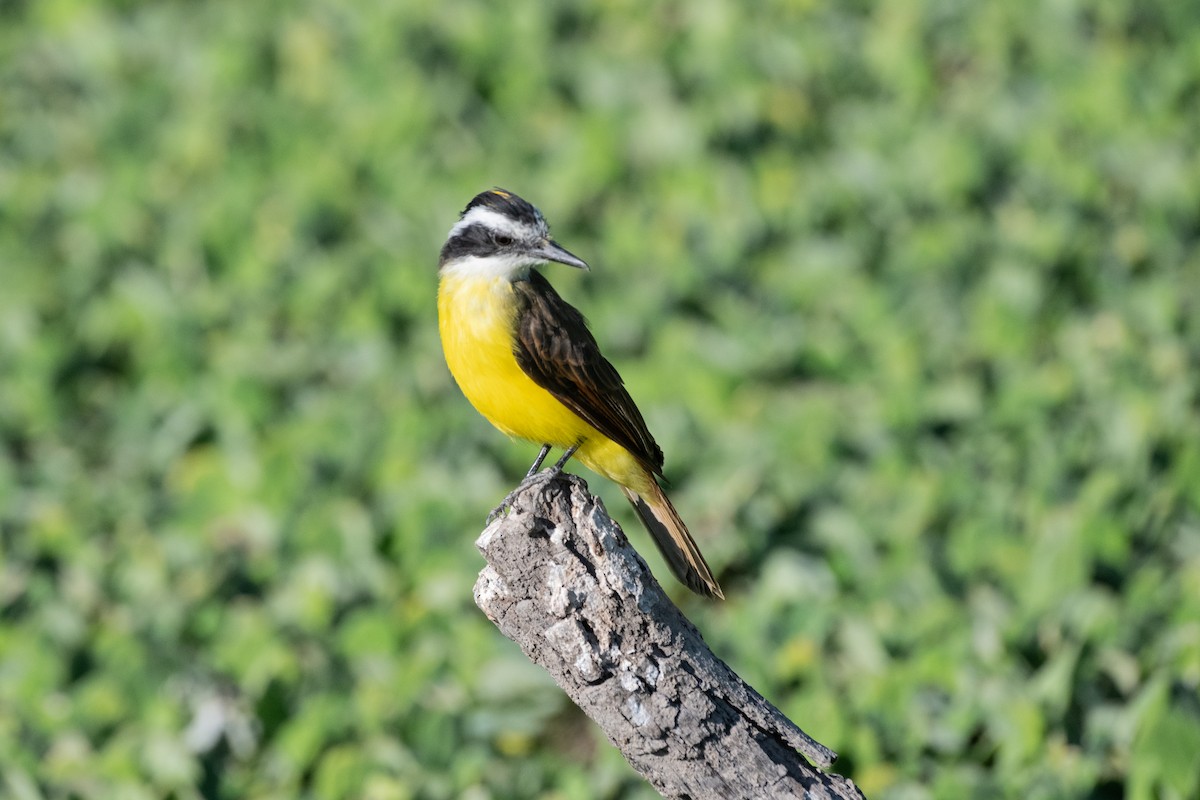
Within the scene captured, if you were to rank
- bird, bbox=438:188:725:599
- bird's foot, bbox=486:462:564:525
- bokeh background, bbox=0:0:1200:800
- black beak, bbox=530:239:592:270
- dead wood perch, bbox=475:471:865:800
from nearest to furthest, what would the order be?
dead wood perch, bbox=475:471:865:800, bird's foot, bbox=486:462:564:525, black beak, bbox=530:239:592:270, bird, bbox=438:188:725:599, bokeh background, bbox=0:0:1200:800

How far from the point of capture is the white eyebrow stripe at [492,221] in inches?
178

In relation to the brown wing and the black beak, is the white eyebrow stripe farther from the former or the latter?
the brown wing

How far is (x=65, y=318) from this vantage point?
8953 mm

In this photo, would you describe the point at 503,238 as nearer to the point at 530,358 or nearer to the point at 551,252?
the point at 551,252

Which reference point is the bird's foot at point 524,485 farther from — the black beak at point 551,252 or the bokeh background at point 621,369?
the bokeh background at point 621,369

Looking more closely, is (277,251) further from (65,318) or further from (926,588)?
(926,588)

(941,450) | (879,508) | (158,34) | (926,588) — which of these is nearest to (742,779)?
(926,588)

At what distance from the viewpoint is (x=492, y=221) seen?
4551mm

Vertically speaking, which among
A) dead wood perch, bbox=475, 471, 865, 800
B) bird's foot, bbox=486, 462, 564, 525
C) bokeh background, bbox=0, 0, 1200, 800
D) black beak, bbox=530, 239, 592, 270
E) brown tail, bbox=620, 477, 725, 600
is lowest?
dead wood perch, bbox=475, 471, 865, 800

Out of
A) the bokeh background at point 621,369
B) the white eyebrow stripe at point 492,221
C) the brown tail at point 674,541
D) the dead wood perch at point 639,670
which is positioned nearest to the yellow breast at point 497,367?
the white eyebrow stripe at point 492,221

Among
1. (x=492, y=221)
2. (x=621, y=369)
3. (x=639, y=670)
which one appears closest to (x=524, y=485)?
(x=639, y=670)

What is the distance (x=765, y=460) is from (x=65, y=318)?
4.29 metres

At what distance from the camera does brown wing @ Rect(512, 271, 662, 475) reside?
14.8 feet

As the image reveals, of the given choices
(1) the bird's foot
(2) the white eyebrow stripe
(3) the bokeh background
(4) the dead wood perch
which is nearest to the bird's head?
(2) the white eyebrow stripe
